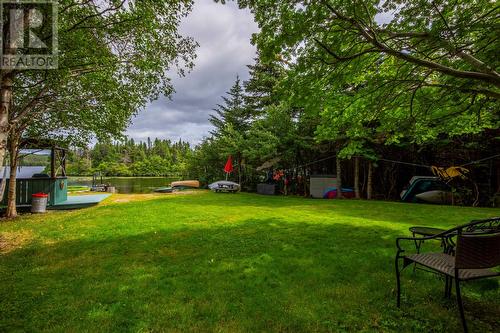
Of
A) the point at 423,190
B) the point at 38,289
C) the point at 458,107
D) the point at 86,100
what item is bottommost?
the point at 38,289

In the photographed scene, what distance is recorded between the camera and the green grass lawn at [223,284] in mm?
2521

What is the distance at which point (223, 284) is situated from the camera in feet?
11.1

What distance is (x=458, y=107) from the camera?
18.8 feet

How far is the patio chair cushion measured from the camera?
91.0 inches

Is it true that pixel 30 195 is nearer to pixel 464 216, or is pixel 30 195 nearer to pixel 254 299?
pixel 254 299

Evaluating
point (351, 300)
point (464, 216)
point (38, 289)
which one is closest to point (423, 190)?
point (464, 216)

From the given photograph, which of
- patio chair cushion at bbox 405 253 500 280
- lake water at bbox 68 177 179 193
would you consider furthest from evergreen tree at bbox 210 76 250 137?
patio chair cushion at bbox 405 253 500 280

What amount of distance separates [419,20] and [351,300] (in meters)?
4.60

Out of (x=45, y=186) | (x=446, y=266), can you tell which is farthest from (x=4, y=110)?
(x=45, y=186)

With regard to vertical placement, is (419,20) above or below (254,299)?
above

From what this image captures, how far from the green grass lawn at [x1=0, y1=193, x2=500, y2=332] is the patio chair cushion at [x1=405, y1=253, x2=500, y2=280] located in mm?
515

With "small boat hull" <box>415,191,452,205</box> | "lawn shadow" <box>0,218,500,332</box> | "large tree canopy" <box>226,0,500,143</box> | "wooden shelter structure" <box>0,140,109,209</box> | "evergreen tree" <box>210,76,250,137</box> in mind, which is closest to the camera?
"lawn shadow" <box>0,218,500,332</box>

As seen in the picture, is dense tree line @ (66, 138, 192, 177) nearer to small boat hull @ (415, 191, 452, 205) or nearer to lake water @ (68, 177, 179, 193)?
lake water @ (68, 177, 179, 193)
